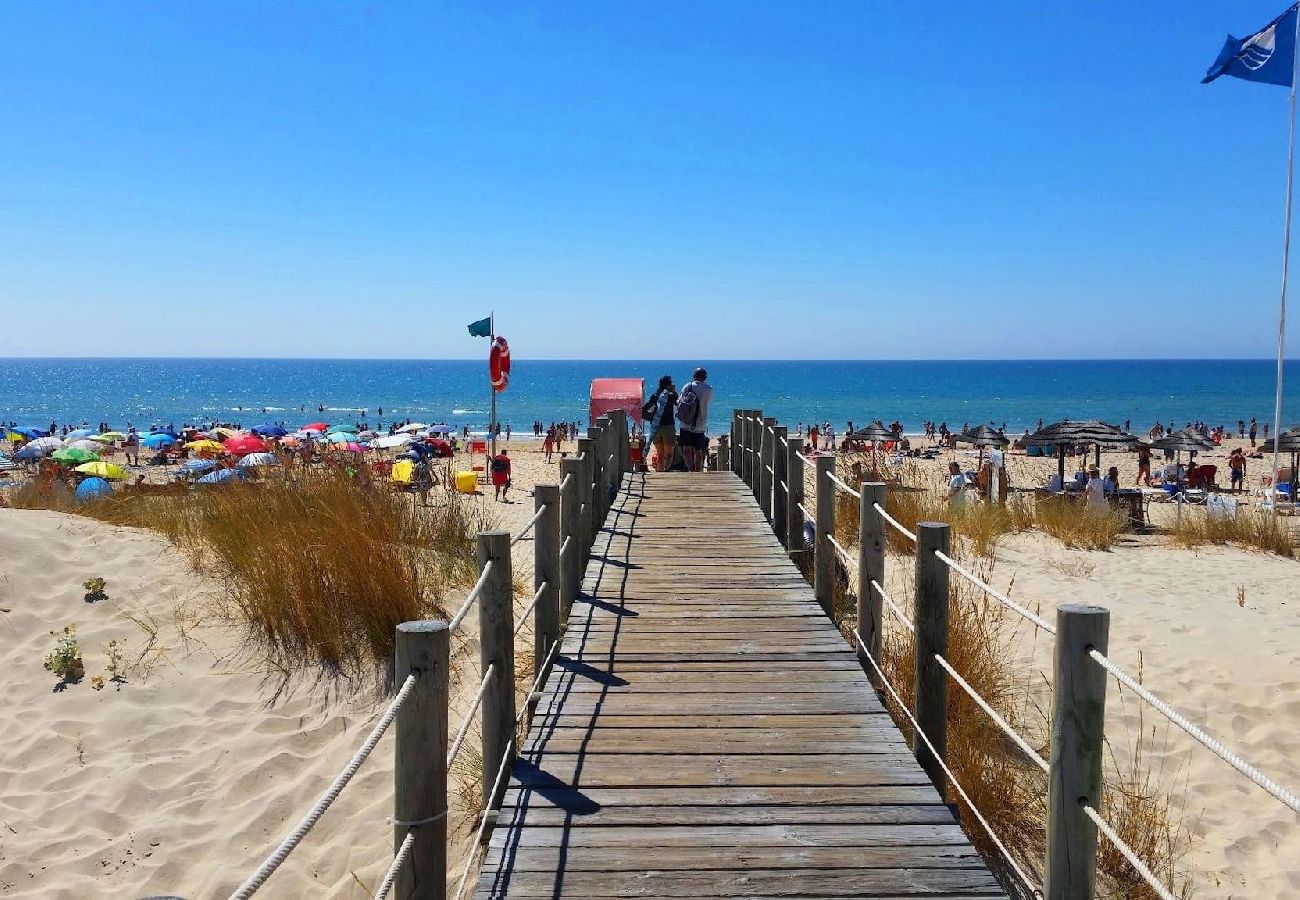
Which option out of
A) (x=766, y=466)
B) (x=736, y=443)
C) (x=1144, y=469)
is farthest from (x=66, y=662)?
(x=1144, y=469)

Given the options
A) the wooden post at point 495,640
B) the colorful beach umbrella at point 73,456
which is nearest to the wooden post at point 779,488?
the wooden post at point 495,640

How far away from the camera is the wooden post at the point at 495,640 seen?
3.99 m

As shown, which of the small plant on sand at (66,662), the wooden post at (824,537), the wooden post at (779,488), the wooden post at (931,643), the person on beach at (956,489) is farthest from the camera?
the person on beach at (956,489)

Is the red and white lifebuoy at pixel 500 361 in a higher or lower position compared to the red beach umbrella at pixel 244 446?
higher

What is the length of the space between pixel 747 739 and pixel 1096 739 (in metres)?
1.87

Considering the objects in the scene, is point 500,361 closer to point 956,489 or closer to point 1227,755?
point 956,489

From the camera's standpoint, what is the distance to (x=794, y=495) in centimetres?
819

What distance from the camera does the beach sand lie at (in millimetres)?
4922

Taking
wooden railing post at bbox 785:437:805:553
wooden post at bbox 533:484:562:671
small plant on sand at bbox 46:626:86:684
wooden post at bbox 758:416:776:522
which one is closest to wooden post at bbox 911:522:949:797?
wooden post at bbox 533:484:562:671

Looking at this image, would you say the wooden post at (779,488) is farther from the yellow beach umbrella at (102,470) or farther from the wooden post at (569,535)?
the yellow beach umbrella at (102,470)

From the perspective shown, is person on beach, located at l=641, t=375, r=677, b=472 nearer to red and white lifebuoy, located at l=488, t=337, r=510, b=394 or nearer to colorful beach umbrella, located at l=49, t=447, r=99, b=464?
red and white lifebuoy, located at l=488, t=337, r=510, b=394

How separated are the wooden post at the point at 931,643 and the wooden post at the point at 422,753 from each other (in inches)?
84.4

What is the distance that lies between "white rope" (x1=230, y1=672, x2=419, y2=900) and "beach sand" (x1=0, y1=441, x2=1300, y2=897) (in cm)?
219

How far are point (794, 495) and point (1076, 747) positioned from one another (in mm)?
5574
